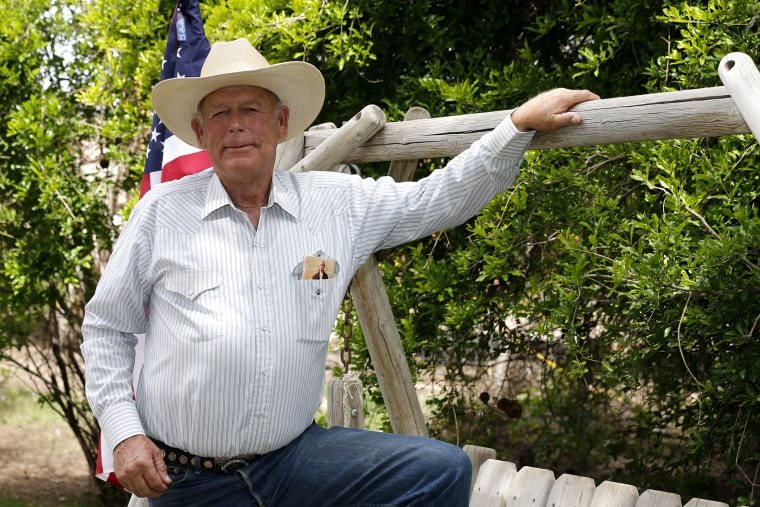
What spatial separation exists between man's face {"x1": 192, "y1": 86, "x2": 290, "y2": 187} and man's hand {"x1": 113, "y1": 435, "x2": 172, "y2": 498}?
0.81m

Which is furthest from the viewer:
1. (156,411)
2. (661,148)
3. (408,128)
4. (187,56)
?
(187,56)

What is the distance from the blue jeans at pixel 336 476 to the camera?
2.74 metres

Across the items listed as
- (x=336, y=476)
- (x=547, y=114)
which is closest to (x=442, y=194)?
(x=547, y=114)

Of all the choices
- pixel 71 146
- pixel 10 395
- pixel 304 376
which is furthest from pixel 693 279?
pixel 10 395

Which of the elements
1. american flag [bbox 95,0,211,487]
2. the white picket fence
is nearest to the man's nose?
american flag [bbox 95,0,211,487]

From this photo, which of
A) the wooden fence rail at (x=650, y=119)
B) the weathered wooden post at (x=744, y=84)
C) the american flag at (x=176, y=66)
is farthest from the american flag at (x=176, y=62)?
the weathered wooden post at (x=744, y=84)

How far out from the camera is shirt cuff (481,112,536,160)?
2.84m

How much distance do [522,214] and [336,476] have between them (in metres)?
1.98

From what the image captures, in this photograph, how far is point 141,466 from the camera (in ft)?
8.89

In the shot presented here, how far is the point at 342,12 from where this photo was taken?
5117 mm

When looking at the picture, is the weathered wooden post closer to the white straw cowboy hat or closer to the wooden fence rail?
the wooden fence rail

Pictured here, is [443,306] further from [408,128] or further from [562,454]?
[562,454]

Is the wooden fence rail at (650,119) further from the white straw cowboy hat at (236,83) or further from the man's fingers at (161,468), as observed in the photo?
the man's fingers at (161,468)

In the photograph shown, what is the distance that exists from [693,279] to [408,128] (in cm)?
120
